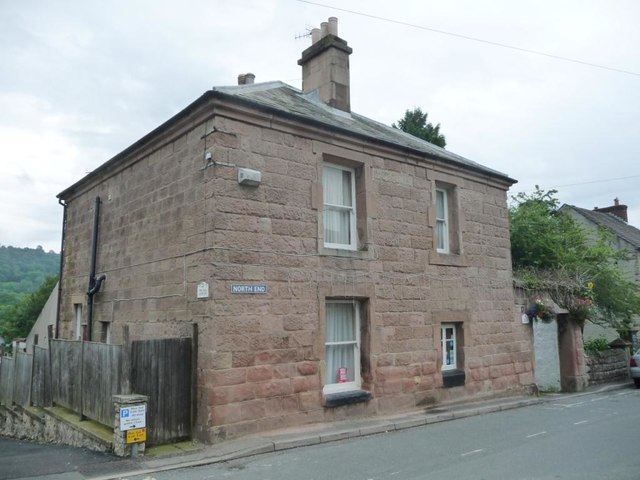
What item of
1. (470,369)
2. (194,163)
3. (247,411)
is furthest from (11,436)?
(470,369)

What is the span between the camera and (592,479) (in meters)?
6.18

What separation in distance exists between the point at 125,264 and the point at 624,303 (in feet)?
51.1

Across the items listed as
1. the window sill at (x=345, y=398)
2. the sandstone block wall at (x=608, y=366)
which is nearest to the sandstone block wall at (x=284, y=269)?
the window sill at (x=345, y=398)

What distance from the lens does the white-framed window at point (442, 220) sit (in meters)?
12.6

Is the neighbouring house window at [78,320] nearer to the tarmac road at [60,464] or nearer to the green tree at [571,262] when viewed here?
the tarmac road at [60,464]

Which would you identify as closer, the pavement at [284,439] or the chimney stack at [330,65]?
the pavement at [284,439]

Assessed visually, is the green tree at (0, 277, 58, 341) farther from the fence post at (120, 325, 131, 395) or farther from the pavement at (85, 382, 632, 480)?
the pavement at (85, 382, 632, 480)

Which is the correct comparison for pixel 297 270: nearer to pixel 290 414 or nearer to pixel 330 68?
pixel 290 414

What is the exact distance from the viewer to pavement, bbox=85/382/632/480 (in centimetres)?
703

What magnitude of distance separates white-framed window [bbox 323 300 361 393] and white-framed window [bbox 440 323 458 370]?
2.65m

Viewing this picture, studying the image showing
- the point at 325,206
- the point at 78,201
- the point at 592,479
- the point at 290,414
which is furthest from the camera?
the point at 78,201

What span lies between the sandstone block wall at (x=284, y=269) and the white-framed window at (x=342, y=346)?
0.24 meters

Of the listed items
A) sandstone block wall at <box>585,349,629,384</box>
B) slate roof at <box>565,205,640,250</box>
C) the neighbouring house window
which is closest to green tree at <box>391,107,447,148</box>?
slate roof at <box>565,205,640,250</box>

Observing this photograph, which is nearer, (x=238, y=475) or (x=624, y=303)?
(x=238, y=475)
